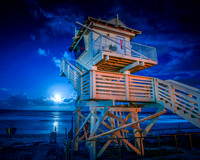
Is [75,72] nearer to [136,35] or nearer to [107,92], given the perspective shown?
[107,92]

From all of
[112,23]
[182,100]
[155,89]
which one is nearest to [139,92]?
[155,89]

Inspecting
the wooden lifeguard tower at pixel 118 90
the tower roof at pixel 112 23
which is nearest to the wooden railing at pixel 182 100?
the wooden lifeguard tower at pixel 118 90

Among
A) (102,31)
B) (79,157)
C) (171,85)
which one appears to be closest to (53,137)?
(79,157)

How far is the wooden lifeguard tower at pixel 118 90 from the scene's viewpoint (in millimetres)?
8055

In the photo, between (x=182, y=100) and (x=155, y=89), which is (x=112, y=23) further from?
(x=182, y=100)

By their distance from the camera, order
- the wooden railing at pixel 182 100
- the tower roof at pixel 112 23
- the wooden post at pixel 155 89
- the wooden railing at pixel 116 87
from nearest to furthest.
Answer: the wooden railing at pixel 182 100
the wooden railing at pixel 116 87
the wooden post at pixel 155 89
the tower roof at pixel 112 23

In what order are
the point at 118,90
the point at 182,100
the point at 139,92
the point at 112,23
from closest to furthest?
the point at 182,100, the point at 118,90, the point at 139,92, the point at 112,23

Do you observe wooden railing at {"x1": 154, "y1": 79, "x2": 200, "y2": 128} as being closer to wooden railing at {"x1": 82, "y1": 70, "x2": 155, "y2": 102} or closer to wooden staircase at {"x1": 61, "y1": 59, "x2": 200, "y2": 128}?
wooden staircase at {"x1": 61, "y1": 59, "x2": 200, "y2": 128}

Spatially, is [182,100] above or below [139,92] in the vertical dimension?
below

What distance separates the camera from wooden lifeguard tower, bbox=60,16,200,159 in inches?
317

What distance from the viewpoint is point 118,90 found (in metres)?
8.75

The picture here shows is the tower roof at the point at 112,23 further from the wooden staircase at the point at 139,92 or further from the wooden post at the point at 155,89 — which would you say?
the wooden post at the point at 155,89

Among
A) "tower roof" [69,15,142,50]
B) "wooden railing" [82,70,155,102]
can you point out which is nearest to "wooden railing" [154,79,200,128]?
"wooden railing" [82,70,155,102]

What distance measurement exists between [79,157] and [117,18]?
12.4 metres
